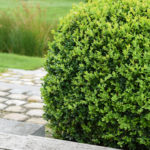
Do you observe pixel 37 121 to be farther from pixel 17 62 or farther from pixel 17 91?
pixel 17 62

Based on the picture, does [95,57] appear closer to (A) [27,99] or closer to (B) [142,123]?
(B) [142,123]

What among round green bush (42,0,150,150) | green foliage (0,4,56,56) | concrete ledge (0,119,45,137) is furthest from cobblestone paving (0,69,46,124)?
green foliage (0,4,56,56)

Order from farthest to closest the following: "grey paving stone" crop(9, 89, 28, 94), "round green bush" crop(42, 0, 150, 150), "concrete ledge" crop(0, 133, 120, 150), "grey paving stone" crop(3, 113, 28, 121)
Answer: "grey paving stone" crop(9, 89, 28, 94), "grey paving stone" crop(3, 113, 28, 121), "round green bush" crop(42, 0, 150, 150), "concrete ledge" crop(0, 133, 120, 150)

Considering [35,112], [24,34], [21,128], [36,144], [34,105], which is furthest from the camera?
[24,34]

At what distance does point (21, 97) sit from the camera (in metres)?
5.48

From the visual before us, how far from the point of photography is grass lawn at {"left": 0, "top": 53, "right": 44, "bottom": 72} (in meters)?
8.59

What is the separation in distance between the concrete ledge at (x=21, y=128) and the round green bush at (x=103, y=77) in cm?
27

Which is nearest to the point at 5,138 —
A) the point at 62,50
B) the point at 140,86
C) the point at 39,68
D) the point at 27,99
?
the point at 62,50

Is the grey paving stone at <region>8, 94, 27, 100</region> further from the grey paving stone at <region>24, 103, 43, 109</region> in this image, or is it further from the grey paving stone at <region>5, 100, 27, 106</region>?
the grey paving stone at <region>24, 103, 43, 109</region>

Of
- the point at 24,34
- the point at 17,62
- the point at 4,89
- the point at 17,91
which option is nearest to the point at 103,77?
the point at 17,91

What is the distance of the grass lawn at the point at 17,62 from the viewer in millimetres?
8594

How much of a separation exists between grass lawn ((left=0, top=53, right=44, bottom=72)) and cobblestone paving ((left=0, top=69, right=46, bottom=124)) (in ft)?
2.82

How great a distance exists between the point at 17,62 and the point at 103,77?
6.69 m

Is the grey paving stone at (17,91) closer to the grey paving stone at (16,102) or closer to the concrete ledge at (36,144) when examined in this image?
the grey paving stone at (16,102)
